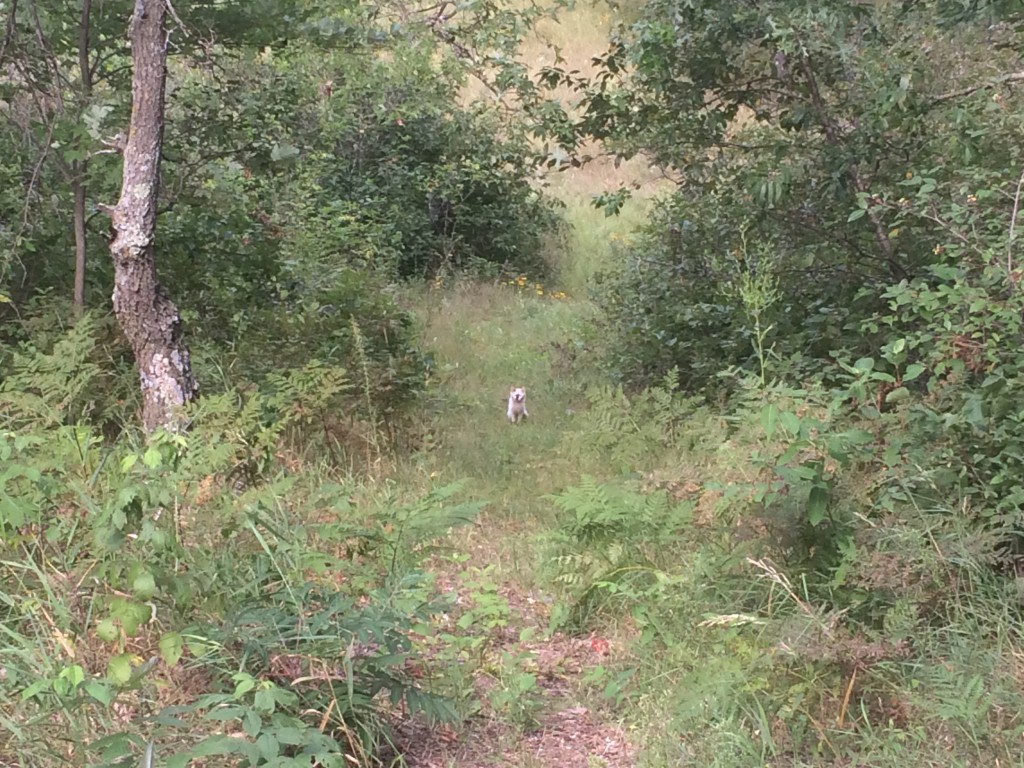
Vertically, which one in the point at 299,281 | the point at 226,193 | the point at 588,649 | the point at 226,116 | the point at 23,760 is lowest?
the point at 588,649

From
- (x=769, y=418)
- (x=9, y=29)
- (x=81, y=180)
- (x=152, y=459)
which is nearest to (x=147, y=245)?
(x=81, y=180)

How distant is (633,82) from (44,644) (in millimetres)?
4802

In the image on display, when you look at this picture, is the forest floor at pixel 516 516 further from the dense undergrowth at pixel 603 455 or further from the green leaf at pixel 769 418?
the green leaf at pixel 769 418

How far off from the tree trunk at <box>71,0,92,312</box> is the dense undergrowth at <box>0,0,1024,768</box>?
15cm

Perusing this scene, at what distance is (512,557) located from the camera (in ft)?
13.6

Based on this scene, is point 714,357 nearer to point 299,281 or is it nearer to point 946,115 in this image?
point 946,115

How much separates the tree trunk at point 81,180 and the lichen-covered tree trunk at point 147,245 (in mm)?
1097

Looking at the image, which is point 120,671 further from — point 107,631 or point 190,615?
point 190,615

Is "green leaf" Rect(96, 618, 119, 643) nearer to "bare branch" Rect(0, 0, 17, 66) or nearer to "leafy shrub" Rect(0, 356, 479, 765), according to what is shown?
"leafy shrub" Rect(0, 356, 479, 765)

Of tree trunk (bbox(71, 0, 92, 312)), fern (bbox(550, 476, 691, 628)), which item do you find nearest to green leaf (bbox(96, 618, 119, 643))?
fern (bbox(550, 476, 691, 628))

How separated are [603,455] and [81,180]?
11.7 ft

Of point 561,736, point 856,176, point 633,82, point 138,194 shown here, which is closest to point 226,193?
point 138,194

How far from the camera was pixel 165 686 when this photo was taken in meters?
2.43

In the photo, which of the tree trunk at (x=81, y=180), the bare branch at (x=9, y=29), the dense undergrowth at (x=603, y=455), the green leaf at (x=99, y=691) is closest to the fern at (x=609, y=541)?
the dense undergrowth at (x=603, y=455)
